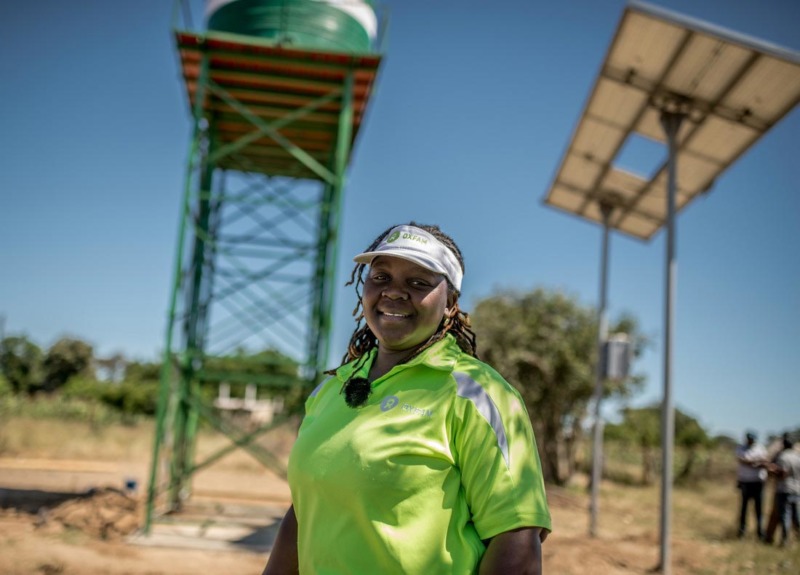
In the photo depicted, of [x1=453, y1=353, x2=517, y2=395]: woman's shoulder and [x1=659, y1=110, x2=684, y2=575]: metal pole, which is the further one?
[x1=659, y1=110, x2=684, y2=575]: metal pole

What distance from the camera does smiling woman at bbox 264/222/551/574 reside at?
4.79 feet

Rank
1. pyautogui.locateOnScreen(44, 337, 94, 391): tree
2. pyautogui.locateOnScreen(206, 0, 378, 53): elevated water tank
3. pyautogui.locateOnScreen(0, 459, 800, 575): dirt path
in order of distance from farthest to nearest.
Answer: pyautogui.locateOnScreen(44, 337, 94, 391): tree → pyautogui.locateOnScreen(206, 0, 378, 53): elevated water tank → pyautogui.locateOnScreen(0, 459, 800, 575): dirt path

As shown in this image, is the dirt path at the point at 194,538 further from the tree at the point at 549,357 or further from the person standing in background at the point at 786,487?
the tree at the point at 549,357

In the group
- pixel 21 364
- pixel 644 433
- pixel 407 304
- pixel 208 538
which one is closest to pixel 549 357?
pixel 644 433

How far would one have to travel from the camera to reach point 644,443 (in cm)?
2142

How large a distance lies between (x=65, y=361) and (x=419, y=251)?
46150 mm

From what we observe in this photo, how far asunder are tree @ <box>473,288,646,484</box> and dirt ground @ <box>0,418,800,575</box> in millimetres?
5582

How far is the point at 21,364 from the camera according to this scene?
3875 centimetres

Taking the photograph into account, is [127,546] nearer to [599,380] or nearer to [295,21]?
[599,380]

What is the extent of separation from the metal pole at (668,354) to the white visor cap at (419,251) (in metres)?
5.84

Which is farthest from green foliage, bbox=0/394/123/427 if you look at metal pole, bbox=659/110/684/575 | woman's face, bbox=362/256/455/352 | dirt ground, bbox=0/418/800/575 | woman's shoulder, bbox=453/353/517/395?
woman's shoulder, bbox=453/353/517/395

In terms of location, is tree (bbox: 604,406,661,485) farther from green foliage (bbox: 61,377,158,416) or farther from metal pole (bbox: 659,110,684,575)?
green foliage (bbox: 61,377,158,416)

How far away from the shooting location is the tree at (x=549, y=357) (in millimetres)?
18203

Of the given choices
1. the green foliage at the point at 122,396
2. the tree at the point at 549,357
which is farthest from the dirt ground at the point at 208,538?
the green foliage at the point at 122,396
